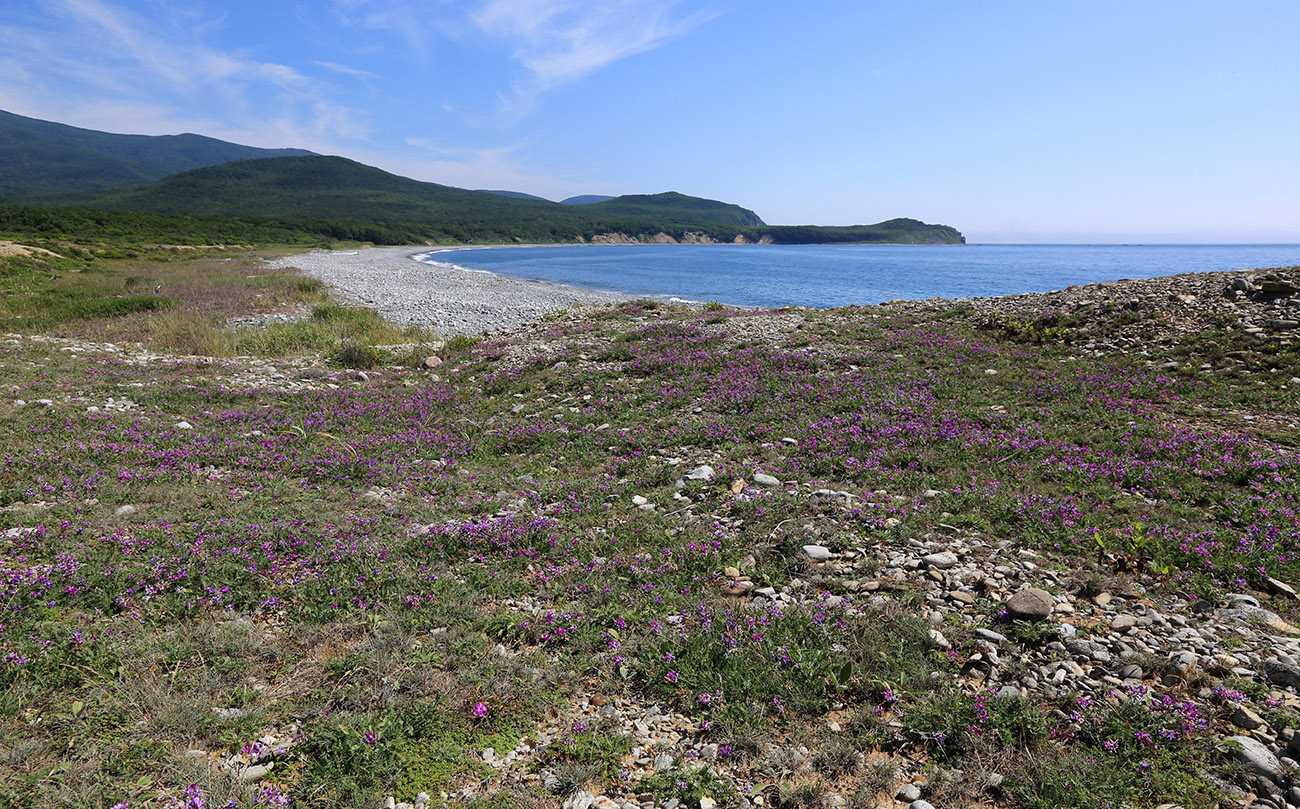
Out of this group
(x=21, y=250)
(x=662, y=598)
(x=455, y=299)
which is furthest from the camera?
(x=21, y=250)

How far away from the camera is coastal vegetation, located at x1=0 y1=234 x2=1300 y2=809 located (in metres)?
3.95

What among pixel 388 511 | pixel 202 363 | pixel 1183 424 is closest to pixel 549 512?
pixel 388 511

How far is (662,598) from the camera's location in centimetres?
603

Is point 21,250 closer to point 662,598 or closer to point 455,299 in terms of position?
point 455,299

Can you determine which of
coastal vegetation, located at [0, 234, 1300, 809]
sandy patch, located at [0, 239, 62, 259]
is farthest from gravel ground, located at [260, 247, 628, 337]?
sandy patch, located at [0, 239, 62, 259]

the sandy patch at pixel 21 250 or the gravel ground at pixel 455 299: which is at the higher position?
the sandy patch at pixel 21 250

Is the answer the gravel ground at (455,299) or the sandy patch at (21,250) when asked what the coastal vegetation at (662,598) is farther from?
the sandy patch at (21,250)

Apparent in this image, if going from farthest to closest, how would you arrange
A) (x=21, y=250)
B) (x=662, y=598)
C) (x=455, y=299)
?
(x=21, y=250)
(x=455, y=299)
(x=662, y=598)

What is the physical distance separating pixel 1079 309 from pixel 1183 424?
31.5 feet

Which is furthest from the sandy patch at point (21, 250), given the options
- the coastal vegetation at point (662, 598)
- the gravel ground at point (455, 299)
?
the coastal vegetation at point (662, 598)

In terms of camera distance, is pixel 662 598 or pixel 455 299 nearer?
pixel 662 598

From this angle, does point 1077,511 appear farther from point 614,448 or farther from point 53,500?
point 53,500


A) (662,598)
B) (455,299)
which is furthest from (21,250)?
(662,598)

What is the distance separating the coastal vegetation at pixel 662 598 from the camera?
3.95 metres
